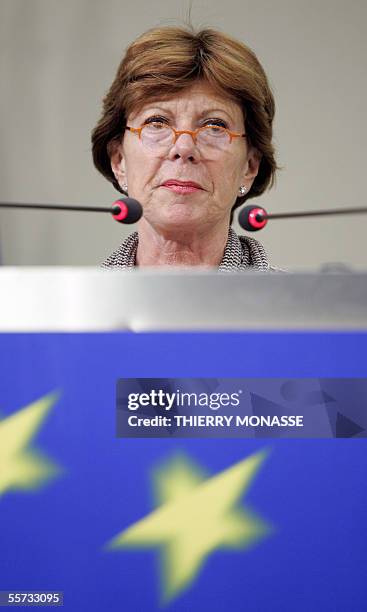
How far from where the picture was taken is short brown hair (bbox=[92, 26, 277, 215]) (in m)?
1.71

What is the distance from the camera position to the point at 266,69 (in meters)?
3.28

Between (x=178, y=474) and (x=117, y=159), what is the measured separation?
4.48 ft

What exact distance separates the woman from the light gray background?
145 cm

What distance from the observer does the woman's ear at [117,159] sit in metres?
1.90

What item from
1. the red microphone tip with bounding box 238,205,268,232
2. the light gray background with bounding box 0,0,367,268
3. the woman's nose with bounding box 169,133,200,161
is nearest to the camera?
the red microphone tip with bounding box 238,205,268,232

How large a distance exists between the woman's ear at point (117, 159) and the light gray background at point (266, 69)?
53.7 inches

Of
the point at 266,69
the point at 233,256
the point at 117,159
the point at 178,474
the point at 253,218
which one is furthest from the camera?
the point at 266,69

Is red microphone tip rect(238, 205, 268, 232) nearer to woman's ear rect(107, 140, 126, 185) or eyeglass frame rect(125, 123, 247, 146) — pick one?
eyeglass frame rect(125, 123, 247, 146)

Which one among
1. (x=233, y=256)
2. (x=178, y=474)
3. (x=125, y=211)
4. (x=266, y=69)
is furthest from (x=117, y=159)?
(x=266, y=69)

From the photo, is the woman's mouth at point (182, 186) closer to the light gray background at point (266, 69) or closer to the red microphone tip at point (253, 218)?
the red microphone tip at point (253, 218)

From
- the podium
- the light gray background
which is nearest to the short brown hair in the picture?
the podium

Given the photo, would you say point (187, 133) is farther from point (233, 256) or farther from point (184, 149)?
point (233, 256)

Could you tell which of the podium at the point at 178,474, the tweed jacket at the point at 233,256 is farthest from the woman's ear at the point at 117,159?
the podium at the point at 178,474

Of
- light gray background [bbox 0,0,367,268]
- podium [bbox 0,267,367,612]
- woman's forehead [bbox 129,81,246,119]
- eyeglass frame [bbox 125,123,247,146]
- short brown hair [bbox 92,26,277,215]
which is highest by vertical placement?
light gray background [bbox 0,0,367,268]
